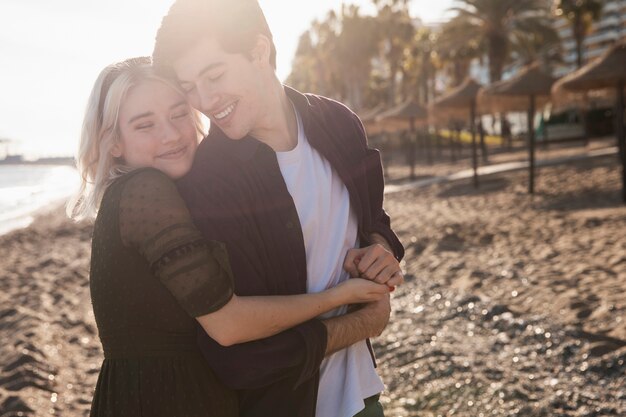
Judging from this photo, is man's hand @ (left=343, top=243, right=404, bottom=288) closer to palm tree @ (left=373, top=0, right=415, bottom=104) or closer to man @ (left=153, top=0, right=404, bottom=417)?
man @ (left=153, top=0, right=404, bottom=417)

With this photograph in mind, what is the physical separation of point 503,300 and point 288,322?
515cm

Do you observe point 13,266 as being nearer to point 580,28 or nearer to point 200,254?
point 200,254

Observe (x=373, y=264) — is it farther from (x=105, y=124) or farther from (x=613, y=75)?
(x=613, y=75)

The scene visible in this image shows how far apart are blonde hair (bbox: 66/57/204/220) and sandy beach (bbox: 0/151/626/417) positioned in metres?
3.09

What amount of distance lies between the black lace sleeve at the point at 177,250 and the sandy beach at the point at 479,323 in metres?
3.10

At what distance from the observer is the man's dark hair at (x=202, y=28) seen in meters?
1.69

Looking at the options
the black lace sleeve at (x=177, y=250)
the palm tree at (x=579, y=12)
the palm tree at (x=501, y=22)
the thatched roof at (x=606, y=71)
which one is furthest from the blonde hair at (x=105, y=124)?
the palm tree at (x=579, y=12)

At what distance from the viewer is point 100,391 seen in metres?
1.71

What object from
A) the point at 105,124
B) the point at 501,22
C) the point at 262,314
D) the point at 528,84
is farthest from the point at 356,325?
the point at 501,22

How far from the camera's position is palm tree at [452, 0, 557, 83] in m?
29.1

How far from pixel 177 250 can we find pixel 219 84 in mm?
556

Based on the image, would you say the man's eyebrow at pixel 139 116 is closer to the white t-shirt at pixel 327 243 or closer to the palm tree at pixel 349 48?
the white t-shirt at pixel 327 243

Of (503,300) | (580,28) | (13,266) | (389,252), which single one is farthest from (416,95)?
(389,252)

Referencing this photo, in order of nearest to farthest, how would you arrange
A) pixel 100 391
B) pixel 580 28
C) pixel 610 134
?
pixel 100 391 → pixel 610 134 → pixel 580 28
